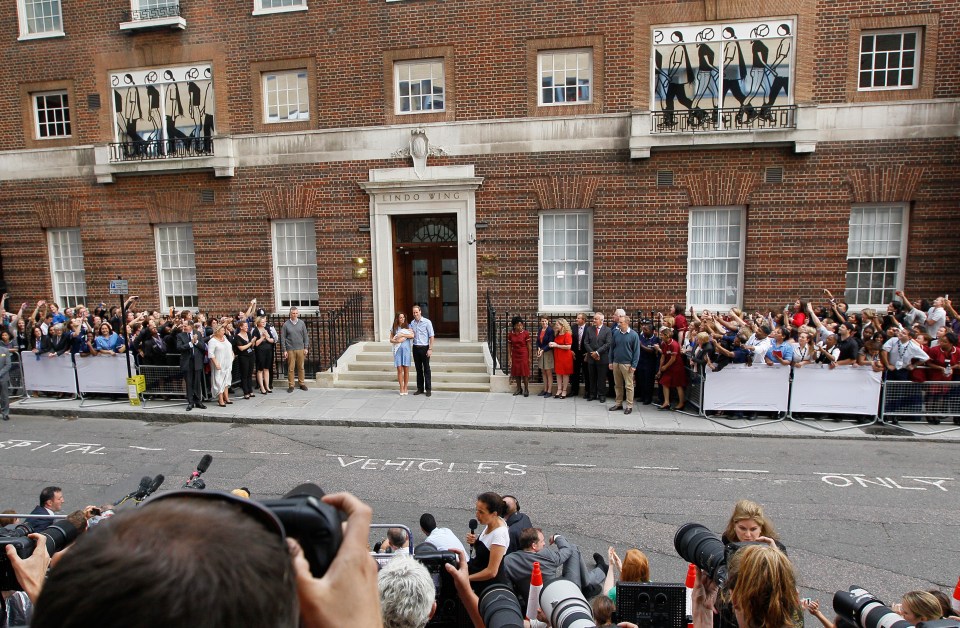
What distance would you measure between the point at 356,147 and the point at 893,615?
1506cm

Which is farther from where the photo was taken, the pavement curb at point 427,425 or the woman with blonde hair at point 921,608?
the pavement curb at point 427,425

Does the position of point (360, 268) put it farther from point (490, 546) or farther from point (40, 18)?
point (490, 546)

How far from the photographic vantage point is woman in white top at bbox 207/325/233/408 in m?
13.1

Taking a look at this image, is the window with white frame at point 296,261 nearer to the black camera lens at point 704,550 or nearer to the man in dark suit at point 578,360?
the man in dark suit at point 578,360

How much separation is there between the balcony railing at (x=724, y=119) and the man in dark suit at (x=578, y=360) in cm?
502

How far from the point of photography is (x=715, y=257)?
48.8ft

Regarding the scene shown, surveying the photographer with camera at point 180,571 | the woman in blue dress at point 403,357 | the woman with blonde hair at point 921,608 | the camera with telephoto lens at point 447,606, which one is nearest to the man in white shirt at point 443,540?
the camera with telephoto lens at point 447,606

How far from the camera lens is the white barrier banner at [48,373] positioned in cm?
1404

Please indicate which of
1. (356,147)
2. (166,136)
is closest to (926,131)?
(356,147)

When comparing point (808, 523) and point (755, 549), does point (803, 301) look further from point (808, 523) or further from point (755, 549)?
point (755, 549)

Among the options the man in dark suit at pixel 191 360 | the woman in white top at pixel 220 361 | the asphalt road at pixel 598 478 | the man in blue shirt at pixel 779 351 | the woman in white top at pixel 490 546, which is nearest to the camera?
the woman in white top at pixel 490 546

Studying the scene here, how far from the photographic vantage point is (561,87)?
14984mm

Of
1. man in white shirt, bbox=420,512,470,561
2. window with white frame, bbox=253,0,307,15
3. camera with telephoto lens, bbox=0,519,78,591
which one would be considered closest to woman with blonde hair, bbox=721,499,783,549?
man in white shirt, bbox=420,512,470,561

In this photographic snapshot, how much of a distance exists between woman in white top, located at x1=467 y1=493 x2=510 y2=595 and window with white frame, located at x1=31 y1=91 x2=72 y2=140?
18.6 metres
